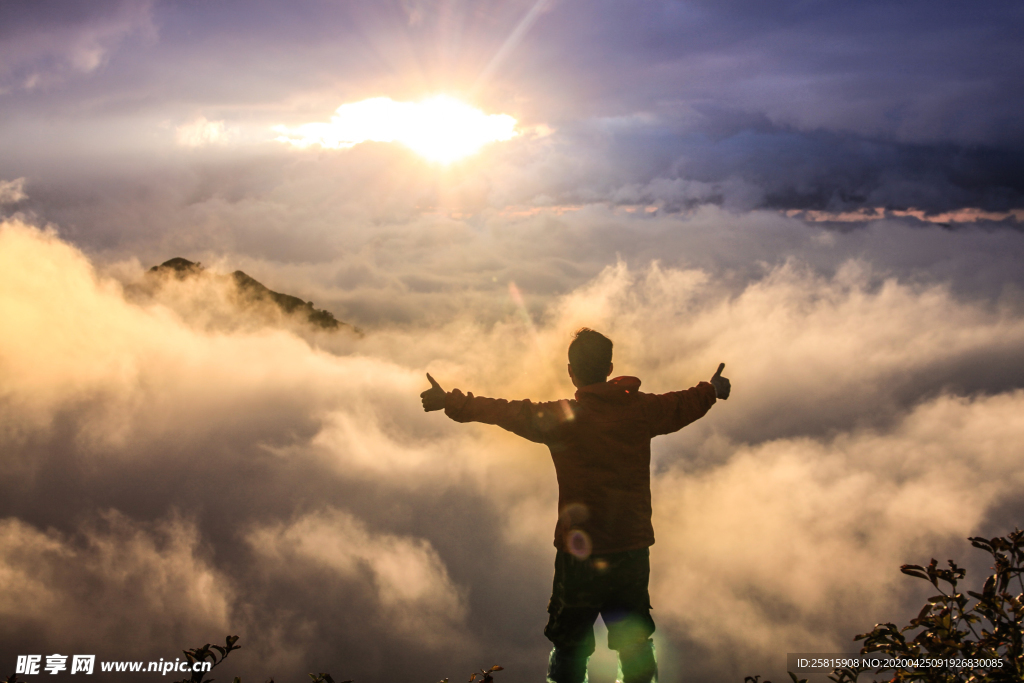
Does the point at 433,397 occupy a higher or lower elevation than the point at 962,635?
higher

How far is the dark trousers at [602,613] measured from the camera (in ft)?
15.8

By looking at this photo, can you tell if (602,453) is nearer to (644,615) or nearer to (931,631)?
(644,615)

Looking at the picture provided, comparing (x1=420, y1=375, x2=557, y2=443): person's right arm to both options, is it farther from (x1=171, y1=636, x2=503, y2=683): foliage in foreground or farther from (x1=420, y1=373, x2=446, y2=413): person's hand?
(x1=171, y1=636, x2=503, y2=683): foliage in foreground

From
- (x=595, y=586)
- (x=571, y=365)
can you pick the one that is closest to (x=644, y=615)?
(x=595, y=586)

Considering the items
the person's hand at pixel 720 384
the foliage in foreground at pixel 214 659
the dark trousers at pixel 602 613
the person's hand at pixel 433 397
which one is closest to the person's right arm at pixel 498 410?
the person's hand at pixel 433 397

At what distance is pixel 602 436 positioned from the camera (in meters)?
4.72

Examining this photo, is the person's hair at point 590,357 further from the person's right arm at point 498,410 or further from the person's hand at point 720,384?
the person's hand at point 720,384

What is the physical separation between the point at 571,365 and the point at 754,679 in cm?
281

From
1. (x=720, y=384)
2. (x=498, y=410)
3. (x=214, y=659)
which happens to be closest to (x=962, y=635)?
(x=720, y=384)

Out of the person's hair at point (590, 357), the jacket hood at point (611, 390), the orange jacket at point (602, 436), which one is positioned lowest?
the orange jacket at point (602, 436)

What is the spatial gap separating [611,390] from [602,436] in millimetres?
388

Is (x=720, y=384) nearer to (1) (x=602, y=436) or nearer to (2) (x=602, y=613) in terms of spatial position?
(1) (x=602, y=436)

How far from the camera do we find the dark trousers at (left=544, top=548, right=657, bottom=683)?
15.8 feet

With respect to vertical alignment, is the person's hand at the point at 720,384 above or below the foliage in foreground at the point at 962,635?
above
